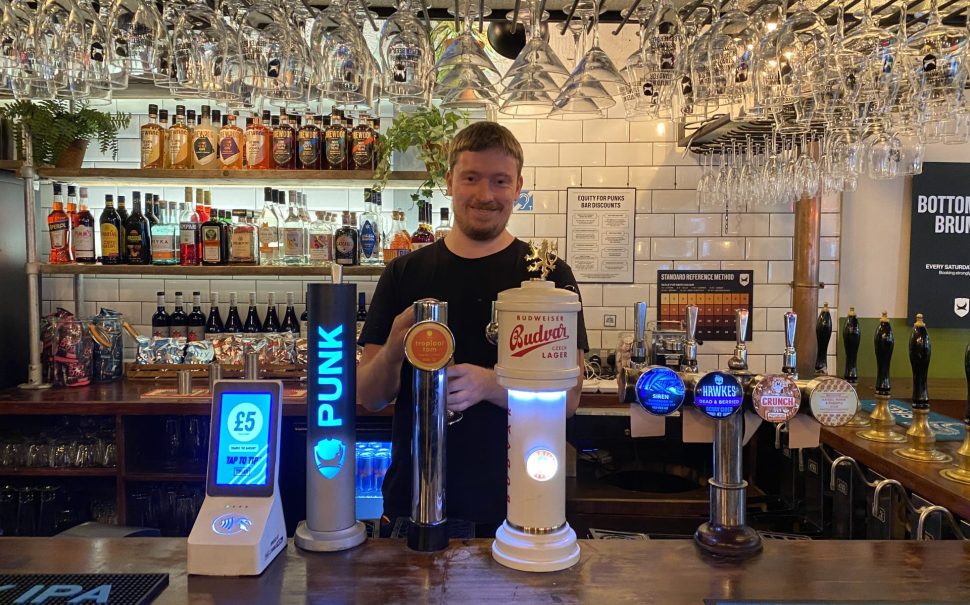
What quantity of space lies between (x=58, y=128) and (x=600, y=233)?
2734 millimetres

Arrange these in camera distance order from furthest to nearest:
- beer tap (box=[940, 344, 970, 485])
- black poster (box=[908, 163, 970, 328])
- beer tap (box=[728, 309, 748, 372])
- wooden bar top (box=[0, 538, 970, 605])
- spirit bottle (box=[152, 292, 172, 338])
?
black poster (box=[908, 163, 970, 328]) < spirit bottle (box=[152, 292, 172, 338]) < beer tap (box=[940, 344, 970, 485]) < beer tap (box=[728, 309, 748, 372]) < wooden bar top (box=[0, 538, 970, 605])

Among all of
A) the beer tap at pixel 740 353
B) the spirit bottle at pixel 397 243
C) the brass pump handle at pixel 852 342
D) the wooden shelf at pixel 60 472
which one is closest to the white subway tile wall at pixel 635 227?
the spirit bottle at pixel 397 243

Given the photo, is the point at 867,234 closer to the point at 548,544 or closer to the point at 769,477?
the point at 769,477

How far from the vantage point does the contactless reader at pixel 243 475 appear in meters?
1.17

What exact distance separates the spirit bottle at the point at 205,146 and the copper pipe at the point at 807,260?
300 centimetres

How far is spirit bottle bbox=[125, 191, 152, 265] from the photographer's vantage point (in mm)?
3369

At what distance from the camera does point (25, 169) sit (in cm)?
319

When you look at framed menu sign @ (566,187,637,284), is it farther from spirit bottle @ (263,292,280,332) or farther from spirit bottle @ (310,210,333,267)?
spirit bottle @ (263,292,280,332)

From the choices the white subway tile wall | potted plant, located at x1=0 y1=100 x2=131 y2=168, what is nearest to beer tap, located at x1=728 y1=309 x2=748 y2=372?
the white subway tile wall

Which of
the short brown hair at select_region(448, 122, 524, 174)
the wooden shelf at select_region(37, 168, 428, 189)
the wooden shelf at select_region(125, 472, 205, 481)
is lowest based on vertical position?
the wooden shelf at select_region(125, 472, 205, 481)

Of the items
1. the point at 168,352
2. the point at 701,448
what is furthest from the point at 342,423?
the point at 168,352

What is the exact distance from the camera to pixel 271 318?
3652mm

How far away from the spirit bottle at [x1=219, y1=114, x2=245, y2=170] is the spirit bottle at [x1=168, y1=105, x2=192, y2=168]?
0.55 ft

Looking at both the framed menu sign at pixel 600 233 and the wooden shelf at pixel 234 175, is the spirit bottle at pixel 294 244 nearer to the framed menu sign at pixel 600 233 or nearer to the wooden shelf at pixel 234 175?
the wooden shelf at pixel 234 175
